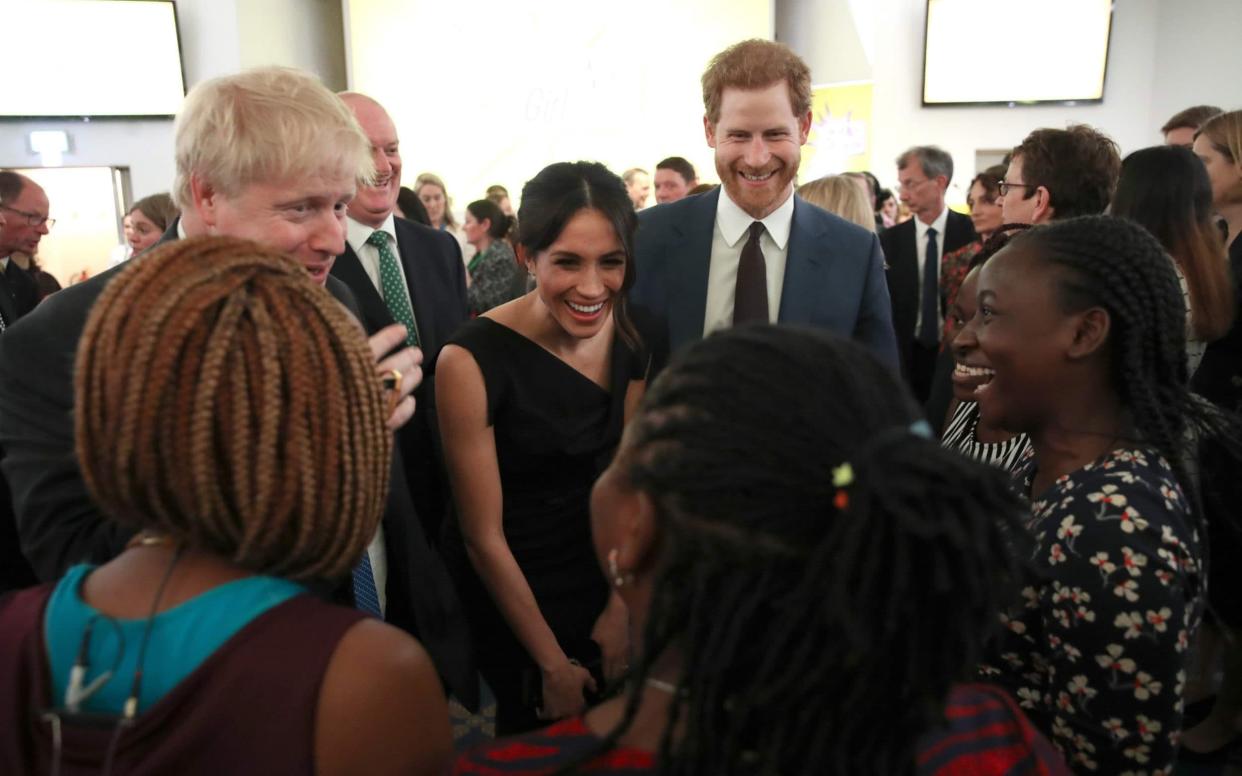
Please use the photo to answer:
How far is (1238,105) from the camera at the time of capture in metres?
8.10

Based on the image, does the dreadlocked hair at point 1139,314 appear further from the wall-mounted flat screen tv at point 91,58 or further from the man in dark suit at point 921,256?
the wall-mounted flat screen tv at point 91,58

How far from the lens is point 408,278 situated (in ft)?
8.46

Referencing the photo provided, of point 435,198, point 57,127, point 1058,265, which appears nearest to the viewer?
point 1058,265

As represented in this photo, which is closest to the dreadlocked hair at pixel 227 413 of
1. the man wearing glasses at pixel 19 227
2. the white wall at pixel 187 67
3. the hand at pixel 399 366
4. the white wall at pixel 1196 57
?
the hand at pixel 399 366

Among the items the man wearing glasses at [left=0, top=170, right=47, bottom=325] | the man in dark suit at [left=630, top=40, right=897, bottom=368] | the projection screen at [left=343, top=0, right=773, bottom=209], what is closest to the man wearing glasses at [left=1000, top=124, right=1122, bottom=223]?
the man in dark suit at [left=630, top=40, right=897, bottom=368]

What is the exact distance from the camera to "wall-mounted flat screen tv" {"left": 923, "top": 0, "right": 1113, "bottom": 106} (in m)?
8.59

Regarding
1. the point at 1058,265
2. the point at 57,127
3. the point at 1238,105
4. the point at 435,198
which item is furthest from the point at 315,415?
the point at 1238,105

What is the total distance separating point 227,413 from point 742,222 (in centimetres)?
160

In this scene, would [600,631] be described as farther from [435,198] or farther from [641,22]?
[641,22]

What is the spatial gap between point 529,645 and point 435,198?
5.67 m

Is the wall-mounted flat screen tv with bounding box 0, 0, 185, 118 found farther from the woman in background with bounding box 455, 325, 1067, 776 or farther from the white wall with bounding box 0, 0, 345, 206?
the woman in background with bounding box 455, 325, 1067, 776

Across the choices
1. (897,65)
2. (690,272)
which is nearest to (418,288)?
(690,272)

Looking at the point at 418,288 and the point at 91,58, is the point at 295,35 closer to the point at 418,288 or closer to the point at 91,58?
the point at 91,58

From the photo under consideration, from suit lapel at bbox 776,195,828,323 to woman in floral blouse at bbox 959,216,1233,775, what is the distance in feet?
2.11
